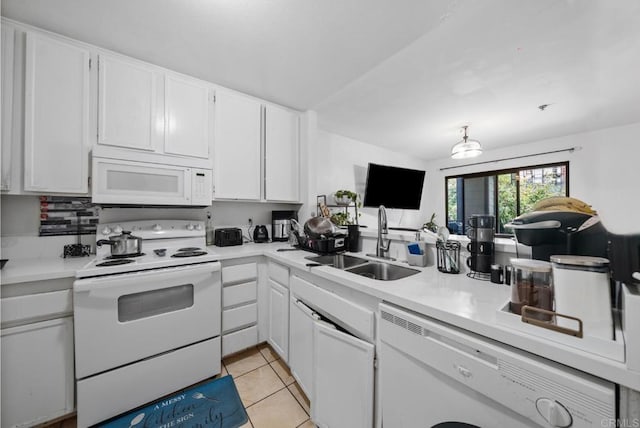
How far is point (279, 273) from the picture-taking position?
5.70 feet

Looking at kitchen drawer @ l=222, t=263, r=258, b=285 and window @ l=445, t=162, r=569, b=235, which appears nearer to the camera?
kitchen drawer @ l=222, t=263, r=258, b=285

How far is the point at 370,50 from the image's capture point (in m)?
1.61

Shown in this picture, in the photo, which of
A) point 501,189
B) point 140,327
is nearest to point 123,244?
point 140,327

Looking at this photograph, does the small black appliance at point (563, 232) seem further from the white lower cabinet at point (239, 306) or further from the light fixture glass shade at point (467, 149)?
the light fixture glass shade at point (467, 149)

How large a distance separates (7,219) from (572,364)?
293 cm

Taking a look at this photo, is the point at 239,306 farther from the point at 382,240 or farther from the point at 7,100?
the point at 7,100

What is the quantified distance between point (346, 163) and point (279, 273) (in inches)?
88.8

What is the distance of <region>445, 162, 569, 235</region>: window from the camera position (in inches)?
134

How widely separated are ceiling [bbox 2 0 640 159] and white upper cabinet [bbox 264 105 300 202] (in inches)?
6.6

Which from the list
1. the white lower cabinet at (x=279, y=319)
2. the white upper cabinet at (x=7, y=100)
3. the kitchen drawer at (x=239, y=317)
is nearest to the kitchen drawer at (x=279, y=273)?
the white lower cabinet at (x=279, y=319)

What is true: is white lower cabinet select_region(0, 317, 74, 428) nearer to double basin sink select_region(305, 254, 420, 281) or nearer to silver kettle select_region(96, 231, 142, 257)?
silver kettle select_region(96, 231, 142, 257)

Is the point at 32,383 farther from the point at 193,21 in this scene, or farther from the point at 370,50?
the point at 370,50

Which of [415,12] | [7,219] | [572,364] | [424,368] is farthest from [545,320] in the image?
[7,219]

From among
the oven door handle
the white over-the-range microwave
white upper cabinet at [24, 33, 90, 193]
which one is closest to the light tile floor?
the oven door handle
